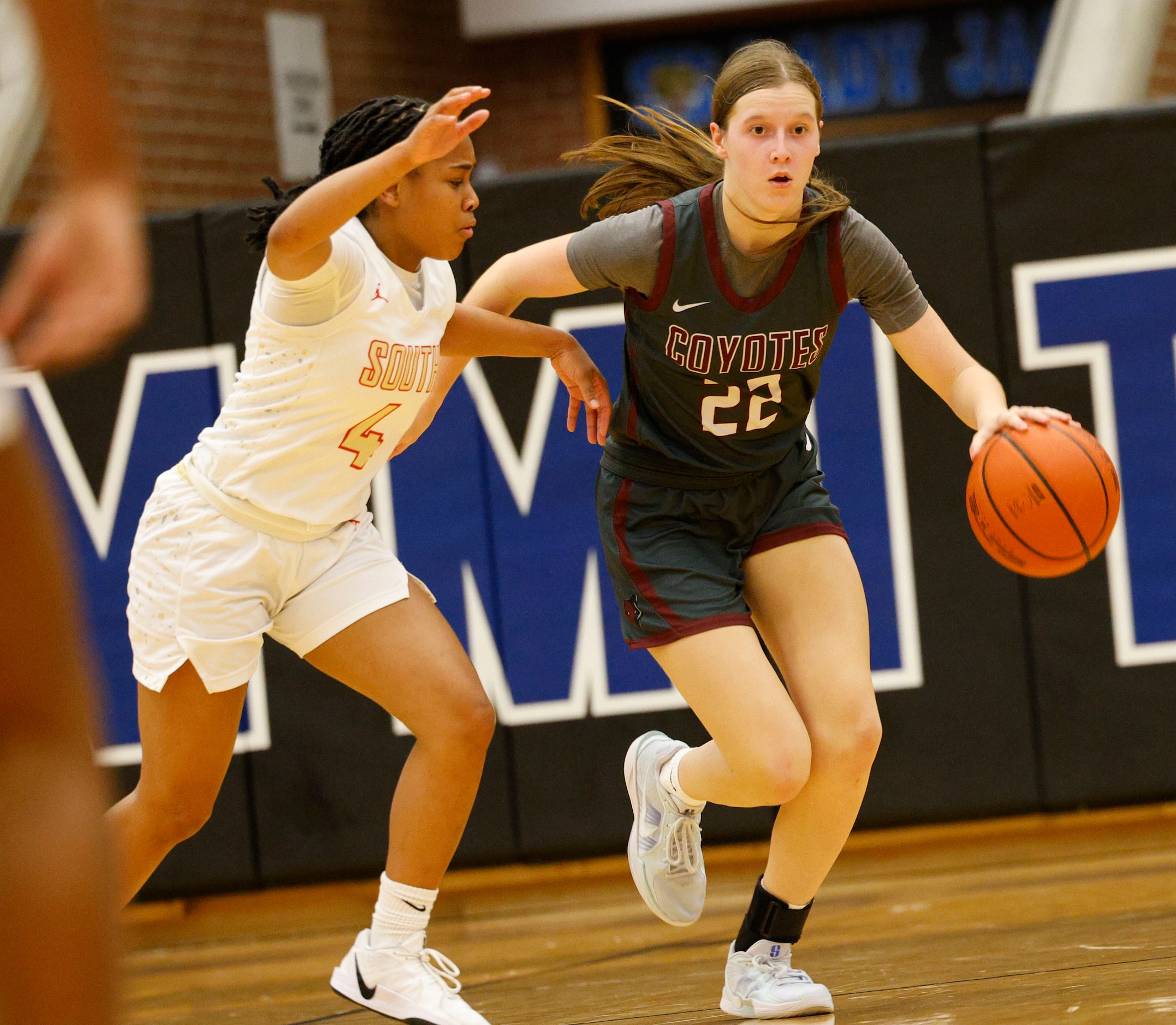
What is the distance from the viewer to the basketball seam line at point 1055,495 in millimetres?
2484

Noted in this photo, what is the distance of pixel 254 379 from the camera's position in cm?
270

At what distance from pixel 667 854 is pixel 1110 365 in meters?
2.18

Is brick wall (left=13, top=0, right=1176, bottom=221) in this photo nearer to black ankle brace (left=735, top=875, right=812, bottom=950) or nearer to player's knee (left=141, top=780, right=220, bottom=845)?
player's knee (left=141, top=780, right=220, bottom=845)

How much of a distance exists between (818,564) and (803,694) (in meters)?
0.27

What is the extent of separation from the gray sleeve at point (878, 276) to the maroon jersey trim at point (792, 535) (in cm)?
41

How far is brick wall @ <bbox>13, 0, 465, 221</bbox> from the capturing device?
6.61m

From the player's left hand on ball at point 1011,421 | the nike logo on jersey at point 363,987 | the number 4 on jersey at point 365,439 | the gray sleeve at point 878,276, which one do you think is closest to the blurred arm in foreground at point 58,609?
the number 4 on jersey at point 365,439

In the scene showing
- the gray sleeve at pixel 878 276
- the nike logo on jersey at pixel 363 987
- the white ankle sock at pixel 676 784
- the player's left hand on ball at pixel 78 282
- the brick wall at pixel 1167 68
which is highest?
the brick wall at pixel 1167 68

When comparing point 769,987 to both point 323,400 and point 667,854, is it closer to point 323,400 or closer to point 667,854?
point 667,854

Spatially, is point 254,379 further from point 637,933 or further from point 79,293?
point 637,933

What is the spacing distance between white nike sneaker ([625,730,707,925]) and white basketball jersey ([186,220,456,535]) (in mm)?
943

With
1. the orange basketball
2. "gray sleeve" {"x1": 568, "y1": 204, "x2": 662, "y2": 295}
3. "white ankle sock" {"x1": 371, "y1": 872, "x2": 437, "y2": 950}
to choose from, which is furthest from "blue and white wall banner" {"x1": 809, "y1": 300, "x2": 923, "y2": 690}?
"white ankle sock" {"x1": 371, "y1": 872, "x2": 437, "y2": 950}

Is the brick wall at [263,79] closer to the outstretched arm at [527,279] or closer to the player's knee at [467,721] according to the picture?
the outstretched arm at [527,279]

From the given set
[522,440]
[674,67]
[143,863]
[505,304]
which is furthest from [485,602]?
[674,67]
